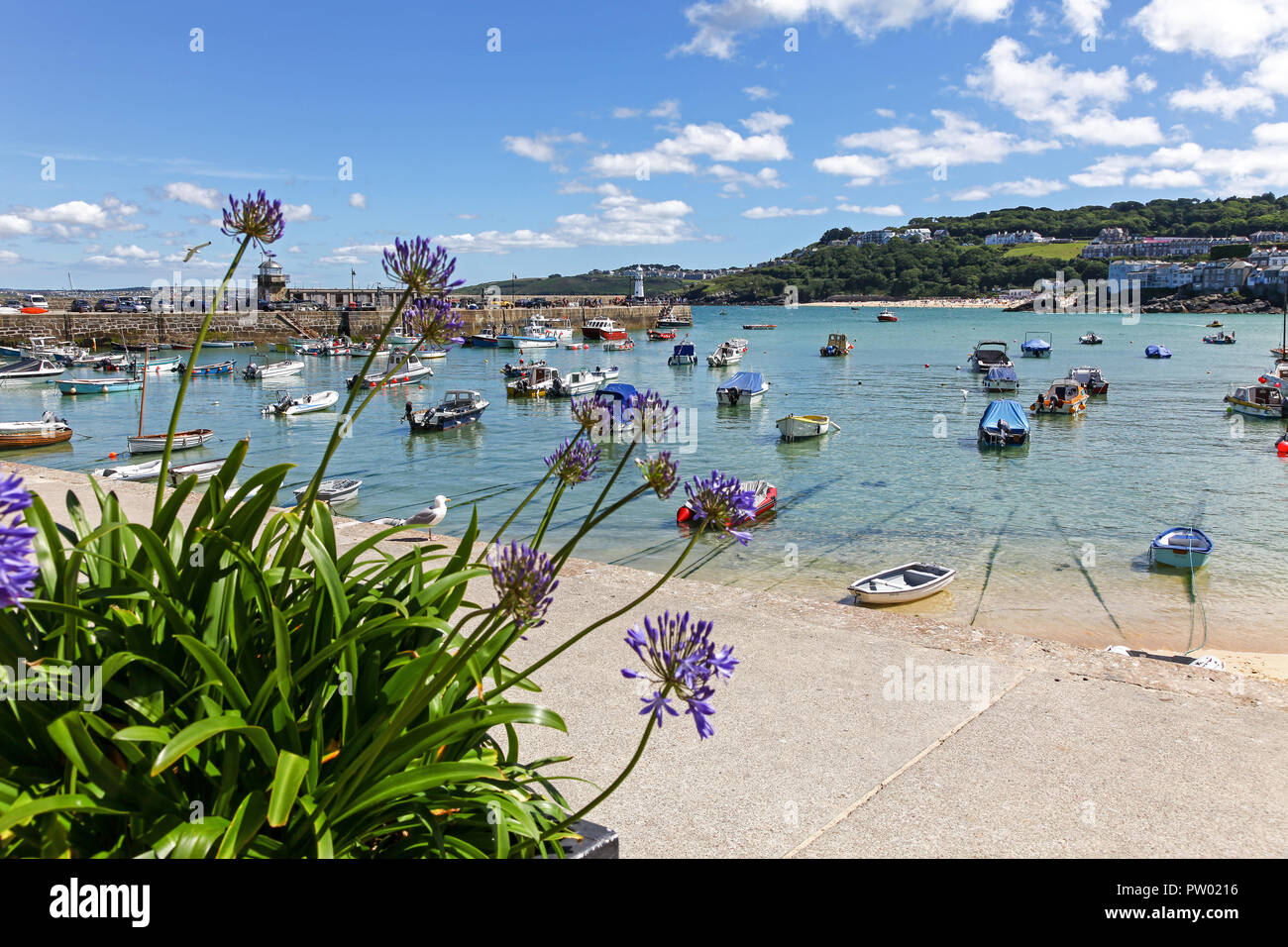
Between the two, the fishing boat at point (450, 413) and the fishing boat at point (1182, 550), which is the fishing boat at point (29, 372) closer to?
the fishing boat at point (450, 413)

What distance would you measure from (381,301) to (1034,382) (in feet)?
243

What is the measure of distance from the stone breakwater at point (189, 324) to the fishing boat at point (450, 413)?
27.9 metres

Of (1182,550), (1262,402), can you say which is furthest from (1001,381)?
(1182,550)

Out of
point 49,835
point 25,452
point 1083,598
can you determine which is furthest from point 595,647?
point 25,452

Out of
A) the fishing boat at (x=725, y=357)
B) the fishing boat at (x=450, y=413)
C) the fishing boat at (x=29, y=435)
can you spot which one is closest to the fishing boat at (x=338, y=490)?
the fishing boat at (x=450, y=413)

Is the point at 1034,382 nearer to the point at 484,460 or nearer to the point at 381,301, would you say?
the point at 484,460

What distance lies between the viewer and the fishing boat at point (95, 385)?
155ft

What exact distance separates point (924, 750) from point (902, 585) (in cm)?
949

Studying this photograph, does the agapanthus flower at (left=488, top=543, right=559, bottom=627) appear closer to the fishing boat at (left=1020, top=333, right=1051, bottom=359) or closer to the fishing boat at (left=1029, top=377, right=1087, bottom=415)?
the fishing boat at (left=1029, top=377, right=1087, bottom=415)

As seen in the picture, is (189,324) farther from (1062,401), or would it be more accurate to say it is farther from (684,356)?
(1062,401)

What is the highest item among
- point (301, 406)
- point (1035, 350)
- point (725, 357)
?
point (1035, 350)

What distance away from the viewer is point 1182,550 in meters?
16.4

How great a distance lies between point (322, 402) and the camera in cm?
4181

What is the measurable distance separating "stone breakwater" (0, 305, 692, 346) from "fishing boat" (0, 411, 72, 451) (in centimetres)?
3002
